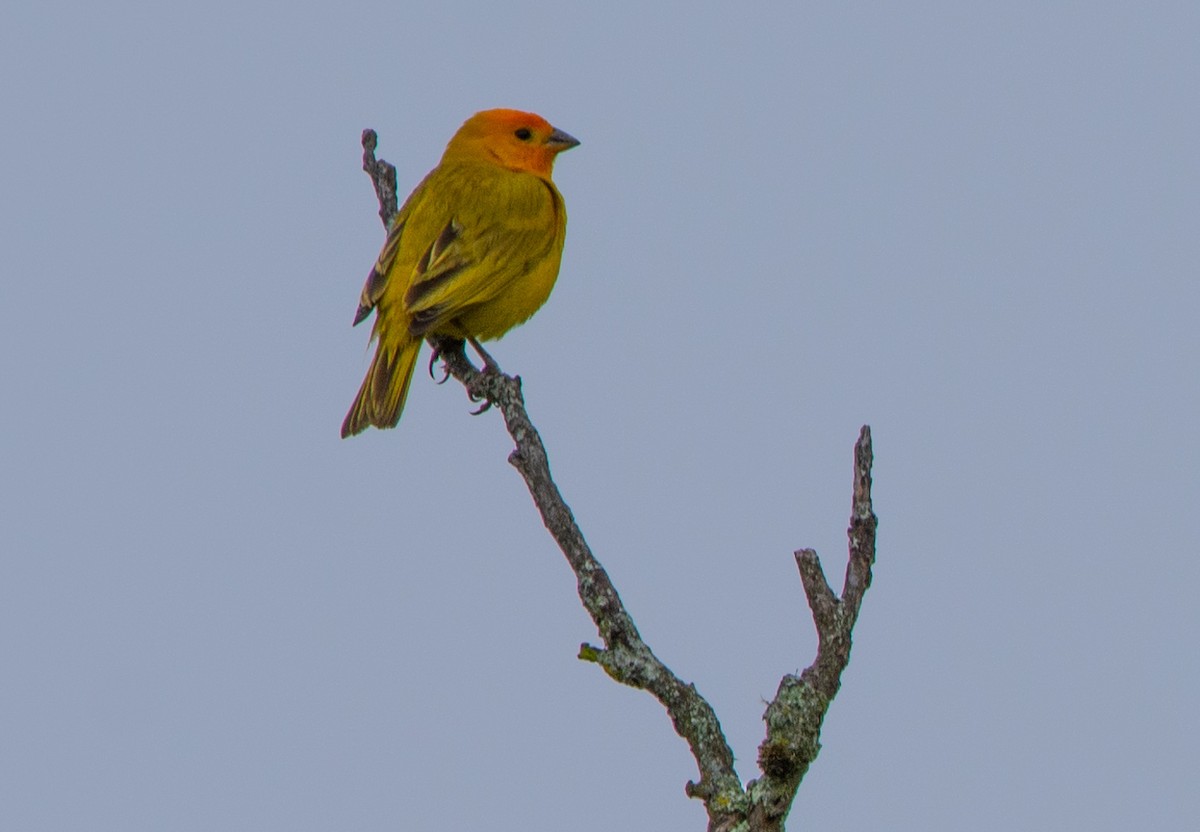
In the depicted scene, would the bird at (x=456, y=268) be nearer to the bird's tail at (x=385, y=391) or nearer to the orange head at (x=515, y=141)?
the bird's tail at (x=385, y=391)

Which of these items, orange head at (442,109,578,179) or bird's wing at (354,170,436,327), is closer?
bird's wing at (354,170,436,327)

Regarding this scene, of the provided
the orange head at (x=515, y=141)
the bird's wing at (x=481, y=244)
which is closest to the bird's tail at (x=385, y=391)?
the bird's wing at (x=481, y=244)

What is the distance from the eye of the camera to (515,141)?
9.31 m

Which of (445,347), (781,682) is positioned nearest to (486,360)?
(445,347)

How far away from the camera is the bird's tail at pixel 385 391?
7.45 meters

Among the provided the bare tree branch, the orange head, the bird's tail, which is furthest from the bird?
the bare tree branch

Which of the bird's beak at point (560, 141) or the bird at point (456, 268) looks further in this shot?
the bird's beak at point (560, 141)

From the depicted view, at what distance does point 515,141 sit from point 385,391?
7.78 feet

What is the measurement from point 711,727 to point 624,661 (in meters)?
0.27

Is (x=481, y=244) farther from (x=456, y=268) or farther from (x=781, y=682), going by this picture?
(x=781, y=682)

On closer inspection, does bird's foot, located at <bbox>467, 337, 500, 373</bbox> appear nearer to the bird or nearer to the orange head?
the bird

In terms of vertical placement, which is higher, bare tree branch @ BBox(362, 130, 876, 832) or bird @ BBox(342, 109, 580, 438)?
bird @ BBox(342, 109, 580, 438)

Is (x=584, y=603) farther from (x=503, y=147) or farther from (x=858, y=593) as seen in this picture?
(x=503, y=147)

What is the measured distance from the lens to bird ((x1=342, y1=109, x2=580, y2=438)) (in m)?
7.49
